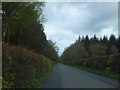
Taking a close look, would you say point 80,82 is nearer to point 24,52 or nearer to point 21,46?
point 21,46

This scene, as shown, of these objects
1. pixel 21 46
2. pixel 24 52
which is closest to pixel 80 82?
pixel 21 46

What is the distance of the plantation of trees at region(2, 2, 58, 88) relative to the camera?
37.0 ft

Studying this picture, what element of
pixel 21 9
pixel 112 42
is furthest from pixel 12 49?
pixel 112 42

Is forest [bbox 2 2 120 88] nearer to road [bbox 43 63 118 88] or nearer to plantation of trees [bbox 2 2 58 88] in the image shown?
plantation of trees [bbox 2 2 58 88]

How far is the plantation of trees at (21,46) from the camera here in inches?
444

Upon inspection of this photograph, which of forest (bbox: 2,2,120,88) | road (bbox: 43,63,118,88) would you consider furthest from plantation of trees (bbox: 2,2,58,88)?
road (bbox: 43,63,118,88)

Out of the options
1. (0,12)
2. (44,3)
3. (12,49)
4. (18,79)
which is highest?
(44,3)

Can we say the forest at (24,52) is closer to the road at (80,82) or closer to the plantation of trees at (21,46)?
the plantation of trees at (21,46)

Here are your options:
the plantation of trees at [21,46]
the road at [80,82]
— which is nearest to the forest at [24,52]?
the plantation of trees at [21,46]

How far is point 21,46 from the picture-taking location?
52.5ft

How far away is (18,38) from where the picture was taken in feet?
145

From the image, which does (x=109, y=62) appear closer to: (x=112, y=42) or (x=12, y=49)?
(x=12, y=49)

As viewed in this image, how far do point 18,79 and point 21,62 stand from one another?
2.91 feet

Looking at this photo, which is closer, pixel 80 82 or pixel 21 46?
pixel 21 46
